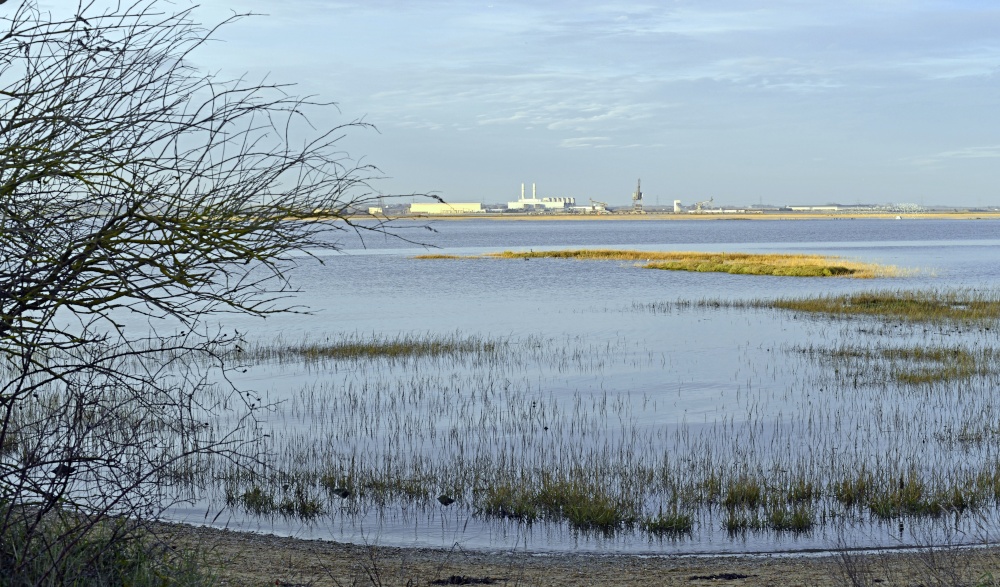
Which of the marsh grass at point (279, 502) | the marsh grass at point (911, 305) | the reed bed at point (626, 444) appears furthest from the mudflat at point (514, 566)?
the marsh grass at point (911, 305)

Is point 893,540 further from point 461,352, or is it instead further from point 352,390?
point 461,352

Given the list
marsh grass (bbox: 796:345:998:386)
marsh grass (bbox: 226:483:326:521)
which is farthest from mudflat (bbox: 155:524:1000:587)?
marsh grass (bbox: 796:345:998:386)

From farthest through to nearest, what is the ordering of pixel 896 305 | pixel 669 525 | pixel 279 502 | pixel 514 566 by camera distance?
pixel 896 305 → pixel 279 502 → pixel 669 525 → pixel 514 566

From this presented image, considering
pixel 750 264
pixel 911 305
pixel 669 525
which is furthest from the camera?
pixel 750 264

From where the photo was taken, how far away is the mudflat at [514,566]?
8.92m

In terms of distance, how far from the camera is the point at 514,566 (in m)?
9.85

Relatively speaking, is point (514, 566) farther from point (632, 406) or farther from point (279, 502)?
point (632, 406)

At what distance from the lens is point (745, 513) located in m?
11.9

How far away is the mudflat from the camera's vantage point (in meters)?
8.92

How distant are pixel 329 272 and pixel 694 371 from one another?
4921cm

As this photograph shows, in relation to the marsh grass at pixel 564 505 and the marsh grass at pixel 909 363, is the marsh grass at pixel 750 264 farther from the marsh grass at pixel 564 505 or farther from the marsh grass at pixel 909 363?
the marsh grass at pixel 564 505

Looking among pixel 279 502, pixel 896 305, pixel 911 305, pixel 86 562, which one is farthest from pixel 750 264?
pixel 86 562

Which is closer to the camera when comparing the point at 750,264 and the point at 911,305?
the point at 911,305

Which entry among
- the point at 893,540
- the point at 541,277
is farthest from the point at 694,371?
the point at 541,277
